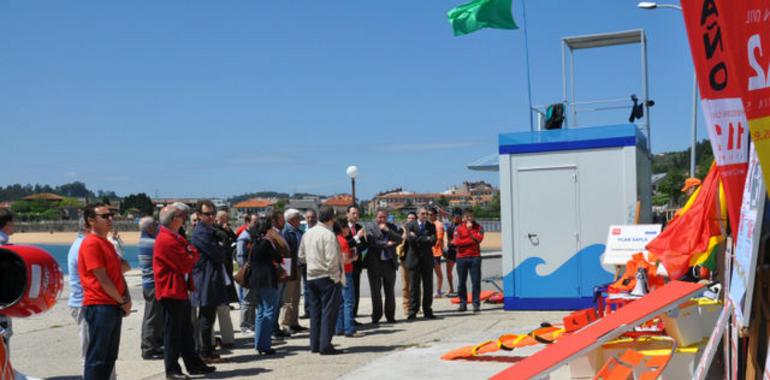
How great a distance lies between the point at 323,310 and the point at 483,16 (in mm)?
8480

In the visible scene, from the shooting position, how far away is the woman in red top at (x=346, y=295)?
10406 mm

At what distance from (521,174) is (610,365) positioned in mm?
7332

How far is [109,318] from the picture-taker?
6.08 m

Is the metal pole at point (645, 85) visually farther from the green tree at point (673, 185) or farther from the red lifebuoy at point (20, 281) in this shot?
the green tree at point (673, 185)

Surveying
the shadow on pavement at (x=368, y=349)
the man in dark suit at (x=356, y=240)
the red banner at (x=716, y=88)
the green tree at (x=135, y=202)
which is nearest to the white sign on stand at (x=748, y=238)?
the red banner at (x=716, y=88)

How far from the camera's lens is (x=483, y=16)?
50.2 feet

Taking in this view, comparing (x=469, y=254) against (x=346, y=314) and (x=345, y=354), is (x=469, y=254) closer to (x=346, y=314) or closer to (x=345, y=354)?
(x=346, y=314)

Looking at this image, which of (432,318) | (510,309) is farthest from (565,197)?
(432,318)

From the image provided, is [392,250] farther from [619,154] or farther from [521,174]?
[619,154]

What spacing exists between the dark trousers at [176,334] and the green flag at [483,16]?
9727 millimetres

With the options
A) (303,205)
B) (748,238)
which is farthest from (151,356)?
(303,205)

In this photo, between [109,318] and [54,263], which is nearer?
[54,263]

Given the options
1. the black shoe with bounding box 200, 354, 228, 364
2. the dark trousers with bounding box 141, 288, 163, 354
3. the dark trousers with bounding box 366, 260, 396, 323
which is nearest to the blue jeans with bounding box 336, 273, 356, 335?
the dark trousers with bounding box 366, 260, 396, 323

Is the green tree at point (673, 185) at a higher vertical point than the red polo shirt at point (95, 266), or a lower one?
higher
